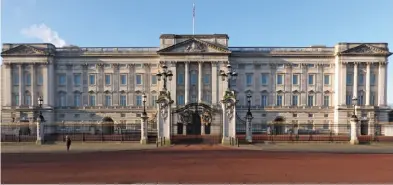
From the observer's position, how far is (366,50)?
2259 inches

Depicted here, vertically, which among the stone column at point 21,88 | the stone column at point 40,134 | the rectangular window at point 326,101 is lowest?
the stone column at point 40,134

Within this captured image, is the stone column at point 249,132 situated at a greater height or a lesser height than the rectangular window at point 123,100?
lesser

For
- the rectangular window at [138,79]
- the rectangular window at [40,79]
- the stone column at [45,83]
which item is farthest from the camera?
the rectangular window at [138,79]

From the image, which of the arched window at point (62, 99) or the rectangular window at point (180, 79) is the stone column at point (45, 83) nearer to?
the arched window at point (62, 99)

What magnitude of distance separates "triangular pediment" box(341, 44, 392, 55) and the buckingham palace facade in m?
0.18

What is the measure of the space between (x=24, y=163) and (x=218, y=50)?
43.0 metres

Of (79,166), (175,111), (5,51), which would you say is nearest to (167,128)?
(79,166)

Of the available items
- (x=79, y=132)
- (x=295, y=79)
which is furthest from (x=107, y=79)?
(x=295, y=79)

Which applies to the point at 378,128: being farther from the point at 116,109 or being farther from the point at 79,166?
the point at 79,166

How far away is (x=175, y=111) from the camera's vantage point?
5059cm

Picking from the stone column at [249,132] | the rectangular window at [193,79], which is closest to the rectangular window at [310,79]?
the rectangular window at [193,79]

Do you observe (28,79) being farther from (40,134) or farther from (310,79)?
(310,79)

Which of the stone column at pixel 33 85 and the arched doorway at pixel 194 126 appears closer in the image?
the arched doorway at pixel 194 126

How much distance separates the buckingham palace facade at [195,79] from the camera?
57438mm
